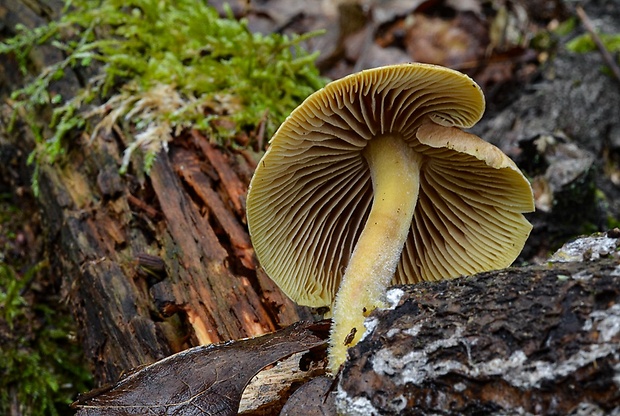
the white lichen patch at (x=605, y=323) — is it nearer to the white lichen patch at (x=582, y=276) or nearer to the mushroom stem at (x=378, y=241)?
the white lichen patch at (x=582, y=276)

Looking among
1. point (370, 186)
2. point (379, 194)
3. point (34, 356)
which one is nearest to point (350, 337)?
point (379, 194)

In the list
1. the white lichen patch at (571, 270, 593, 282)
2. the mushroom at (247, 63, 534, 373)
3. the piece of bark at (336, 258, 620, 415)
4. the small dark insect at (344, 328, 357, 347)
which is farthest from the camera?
the mushroom at (247, 63, 534, 373)

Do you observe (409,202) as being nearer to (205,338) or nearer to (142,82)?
(205,338)

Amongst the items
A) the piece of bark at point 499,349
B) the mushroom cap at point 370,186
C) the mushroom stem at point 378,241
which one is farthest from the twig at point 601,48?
the piece of bark at point 499,349

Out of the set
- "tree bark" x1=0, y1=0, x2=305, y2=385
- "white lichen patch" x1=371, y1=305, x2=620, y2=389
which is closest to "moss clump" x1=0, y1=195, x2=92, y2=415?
"tree bark" x1=0, y1=0, x2=305, y2=385

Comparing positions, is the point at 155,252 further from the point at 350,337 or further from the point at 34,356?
the point at 350,337

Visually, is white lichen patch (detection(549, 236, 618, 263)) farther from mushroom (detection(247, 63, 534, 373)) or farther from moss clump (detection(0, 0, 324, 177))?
moss clump (detection(0, 0, 324, 177))

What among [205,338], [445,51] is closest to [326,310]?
[205,338]

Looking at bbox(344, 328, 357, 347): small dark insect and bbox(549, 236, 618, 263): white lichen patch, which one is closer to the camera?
bbox(549, 236, 618, 263): white lichen patch
